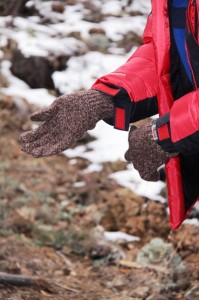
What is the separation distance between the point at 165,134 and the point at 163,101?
0.67 ft

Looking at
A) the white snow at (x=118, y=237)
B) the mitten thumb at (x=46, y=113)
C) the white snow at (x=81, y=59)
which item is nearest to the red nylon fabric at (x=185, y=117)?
the mitten thumb at (x=46, y=113)

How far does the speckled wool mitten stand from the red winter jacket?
7 cm

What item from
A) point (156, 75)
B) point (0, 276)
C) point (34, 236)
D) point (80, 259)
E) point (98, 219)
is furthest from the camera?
point (98, 219)

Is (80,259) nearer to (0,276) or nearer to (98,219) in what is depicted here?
(98,219)

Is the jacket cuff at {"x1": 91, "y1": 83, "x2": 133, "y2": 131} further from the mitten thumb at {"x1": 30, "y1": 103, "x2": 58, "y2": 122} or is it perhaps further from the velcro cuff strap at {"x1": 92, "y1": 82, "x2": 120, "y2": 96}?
the mitten thumb at {"x1": 30, "y1": 103, "x2": 58, "y2": 122}

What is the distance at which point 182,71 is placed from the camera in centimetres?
206

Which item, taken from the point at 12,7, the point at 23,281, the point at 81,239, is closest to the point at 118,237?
the point at 81,239

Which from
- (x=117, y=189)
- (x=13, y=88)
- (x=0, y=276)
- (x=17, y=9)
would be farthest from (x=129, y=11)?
(x=0, y=276)

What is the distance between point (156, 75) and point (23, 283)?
66.2 inches

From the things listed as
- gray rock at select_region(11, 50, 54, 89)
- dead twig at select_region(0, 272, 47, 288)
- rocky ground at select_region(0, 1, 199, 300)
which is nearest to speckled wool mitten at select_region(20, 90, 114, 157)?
rocky ground at select_region(0, 1, 199, 300)

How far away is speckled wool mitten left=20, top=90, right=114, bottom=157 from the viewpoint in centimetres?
196

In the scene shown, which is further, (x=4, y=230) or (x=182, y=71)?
(x=4, y=230)

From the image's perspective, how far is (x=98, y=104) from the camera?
2010 mm

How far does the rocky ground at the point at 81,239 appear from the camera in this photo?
348 cm
